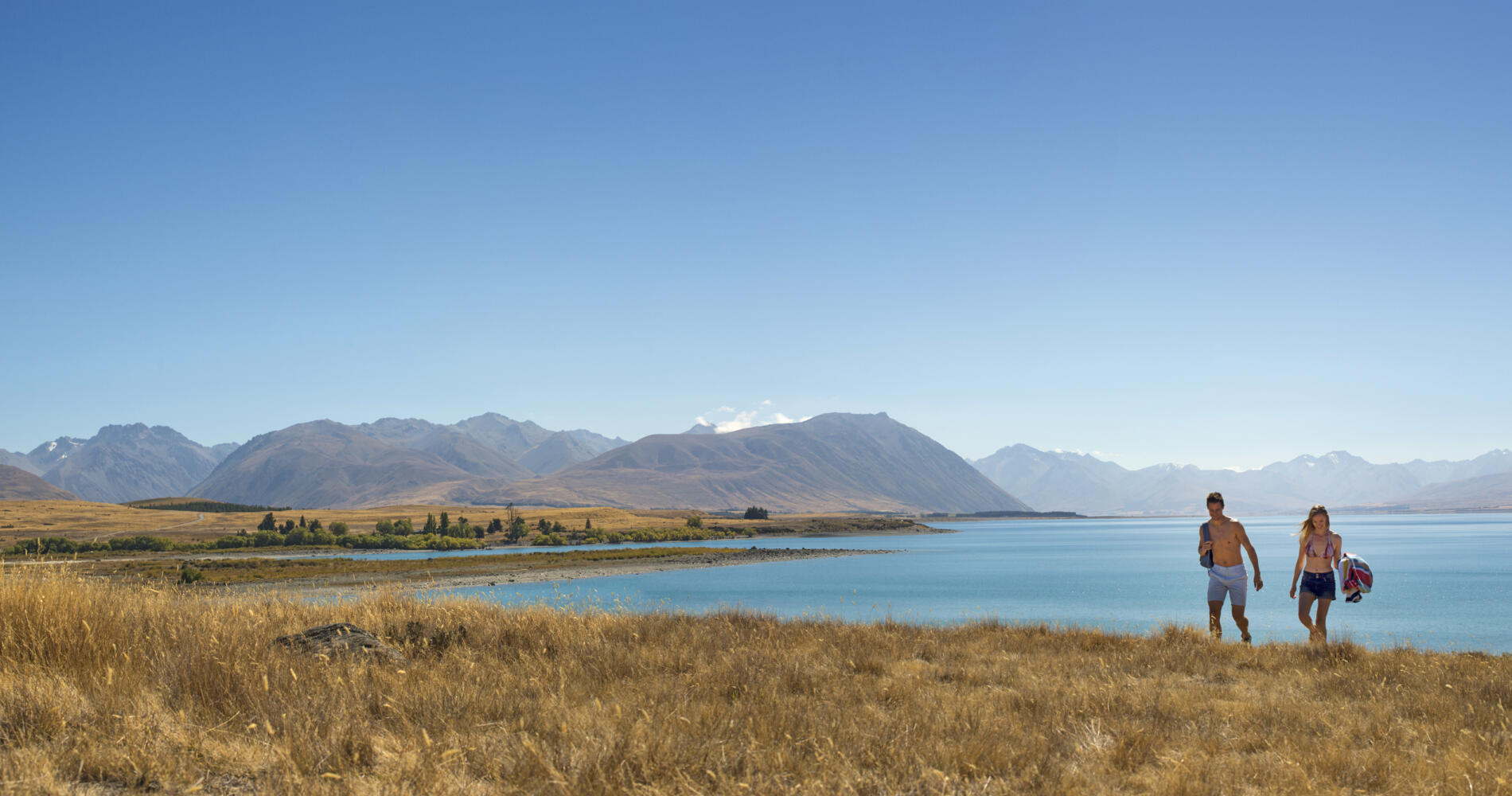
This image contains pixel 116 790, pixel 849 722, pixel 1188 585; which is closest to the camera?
pixel 116 790

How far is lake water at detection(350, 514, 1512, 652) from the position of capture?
1131 inches

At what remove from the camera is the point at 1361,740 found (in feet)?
22.1

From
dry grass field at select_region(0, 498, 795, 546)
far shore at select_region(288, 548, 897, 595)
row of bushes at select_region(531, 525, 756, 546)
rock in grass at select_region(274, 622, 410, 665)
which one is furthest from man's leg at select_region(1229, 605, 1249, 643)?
row of bushes at select_region(531, 525, 756, 546)

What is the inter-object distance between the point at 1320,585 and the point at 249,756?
43.1 ft

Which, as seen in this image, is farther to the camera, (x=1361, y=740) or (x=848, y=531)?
(x=848, y=531)

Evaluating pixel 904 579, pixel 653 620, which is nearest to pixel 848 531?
pixel 904 579

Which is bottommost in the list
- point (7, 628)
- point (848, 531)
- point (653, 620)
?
point (848, 531)

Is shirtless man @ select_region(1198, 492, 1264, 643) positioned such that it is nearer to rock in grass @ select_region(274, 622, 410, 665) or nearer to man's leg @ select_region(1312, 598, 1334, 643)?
man's leg @ select_region(1312, 598, 1334, 643)

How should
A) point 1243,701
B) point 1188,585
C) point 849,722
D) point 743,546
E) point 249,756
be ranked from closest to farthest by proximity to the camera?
1. point 249,756
2. point 849,722
3. point 1243,701
4. point 1188,585
5. point 743,546

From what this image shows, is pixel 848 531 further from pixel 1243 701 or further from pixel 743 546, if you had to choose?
pixel 1243 701

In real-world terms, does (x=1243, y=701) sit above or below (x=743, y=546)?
above

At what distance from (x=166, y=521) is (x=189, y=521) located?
2597 millimetres

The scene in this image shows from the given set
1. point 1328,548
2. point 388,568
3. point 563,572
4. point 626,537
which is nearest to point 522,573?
point 563,572

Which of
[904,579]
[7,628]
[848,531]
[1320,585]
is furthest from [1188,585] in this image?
[848,531]
